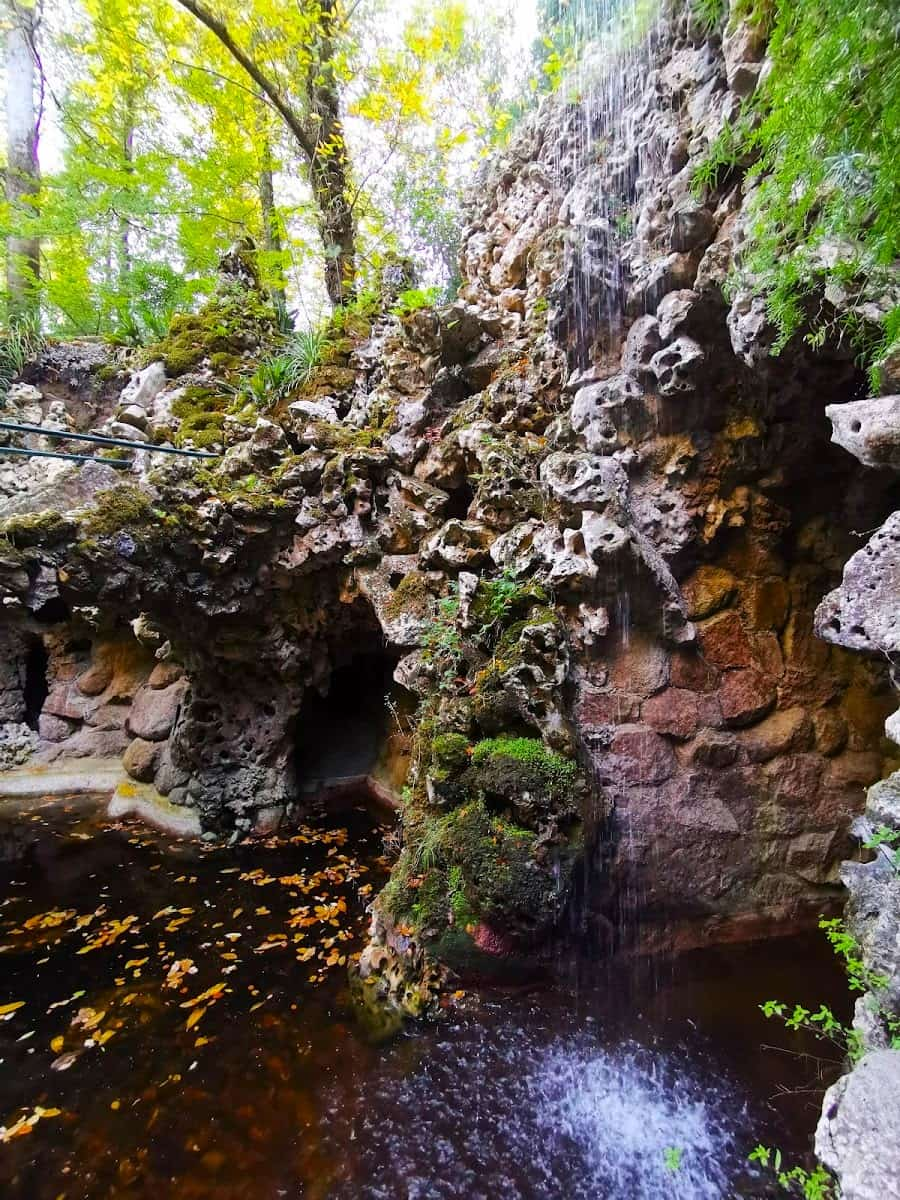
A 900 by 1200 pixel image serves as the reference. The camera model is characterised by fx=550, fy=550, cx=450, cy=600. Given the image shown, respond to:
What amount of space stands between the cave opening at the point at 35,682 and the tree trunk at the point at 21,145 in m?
6.57

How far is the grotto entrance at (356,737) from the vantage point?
8242 millimetres

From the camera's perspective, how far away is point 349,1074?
3.57 m

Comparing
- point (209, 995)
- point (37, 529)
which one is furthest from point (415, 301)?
point (209, 995)

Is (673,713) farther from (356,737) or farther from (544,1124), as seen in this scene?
(356,737)

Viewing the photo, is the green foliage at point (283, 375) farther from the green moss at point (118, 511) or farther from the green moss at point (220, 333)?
the green moss at point (118, 511)

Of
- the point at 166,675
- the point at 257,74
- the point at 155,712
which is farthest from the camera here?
the point at 166,675

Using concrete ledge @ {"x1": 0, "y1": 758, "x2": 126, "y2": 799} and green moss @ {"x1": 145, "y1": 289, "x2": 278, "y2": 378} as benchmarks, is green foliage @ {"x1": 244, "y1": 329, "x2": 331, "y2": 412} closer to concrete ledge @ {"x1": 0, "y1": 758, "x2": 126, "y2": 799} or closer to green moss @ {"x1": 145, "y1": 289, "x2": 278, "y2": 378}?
green moss @ {"x1": 145, "y1": 289, "x2": 278, "y2": 378}

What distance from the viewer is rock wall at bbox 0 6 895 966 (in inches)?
166

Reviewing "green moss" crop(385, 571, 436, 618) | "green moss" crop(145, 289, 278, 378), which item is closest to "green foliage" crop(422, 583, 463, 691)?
"green moss" crop(385, 571, 436, 618)

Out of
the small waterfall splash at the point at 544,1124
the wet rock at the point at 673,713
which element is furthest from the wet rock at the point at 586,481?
the small waterfall splash at the point at 544,1124

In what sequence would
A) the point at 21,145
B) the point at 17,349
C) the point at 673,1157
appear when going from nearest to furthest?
the point at 673,1157
the point at 17,349
the point at 21,145

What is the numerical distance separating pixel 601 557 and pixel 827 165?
102 inches

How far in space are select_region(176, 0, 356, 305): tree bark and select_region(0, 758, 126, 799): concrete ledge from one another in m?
8.75

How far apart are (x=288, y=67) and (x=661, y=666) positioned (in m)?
10.8
